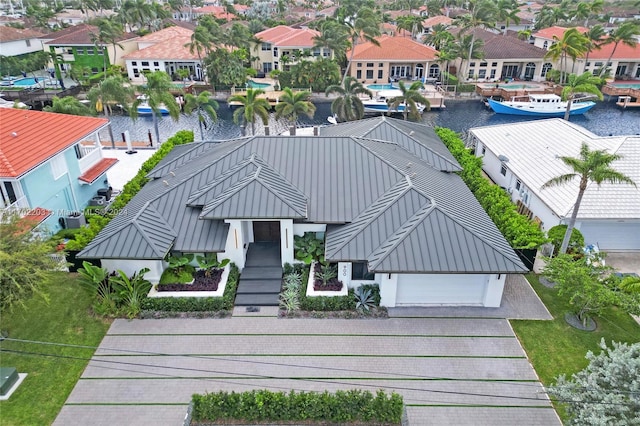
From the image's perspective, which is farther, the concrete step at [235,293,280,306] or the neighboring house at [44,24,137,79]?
the neighboring house at [44,24,137,79]

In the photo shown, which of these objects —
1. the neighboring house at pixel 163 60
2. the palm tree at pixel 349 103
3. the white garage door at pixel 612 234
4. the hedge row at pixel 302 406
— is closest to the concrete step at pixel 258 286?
the hedge row at pixel 302 406

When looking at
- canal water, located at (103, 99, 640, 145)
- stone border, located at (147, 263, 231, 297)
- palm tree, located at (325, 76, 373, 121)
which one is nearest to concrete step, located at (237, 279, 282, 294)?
stone border, located at (147, 263, 231, 297)

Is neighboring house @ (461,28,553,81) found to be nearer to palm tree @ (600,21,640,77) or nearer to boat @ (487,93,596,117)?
palm tree @ (600,21,640,77)

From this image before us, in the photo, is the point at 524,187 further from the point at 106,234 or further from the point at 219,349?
the point at 106,234

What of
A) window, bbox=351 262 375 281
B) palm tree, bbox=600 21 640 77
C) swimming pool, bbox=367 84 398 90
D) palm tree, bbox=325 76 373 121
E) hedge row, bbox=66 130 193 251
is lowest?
swimming pool, bbox=367 84 398 90

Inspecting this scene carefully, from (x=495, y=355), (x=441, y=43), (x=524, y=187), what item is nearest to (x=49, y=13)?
(x=441, y=43)

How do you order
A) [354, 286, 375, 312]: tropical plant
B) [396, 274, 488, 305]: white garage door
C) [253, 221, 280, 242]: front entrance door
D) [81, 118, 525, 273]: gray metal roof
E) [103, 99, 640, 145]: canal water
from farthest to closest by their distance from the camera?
[103, 99, 640, 145]: canal water
[253, 221, 280, 242]: front entrance door
[354, 286, 375, 312]: tropical plant
[396, 274, 488, 305]: white garage door
[81, 118, 525, 273]: gray metal roof
